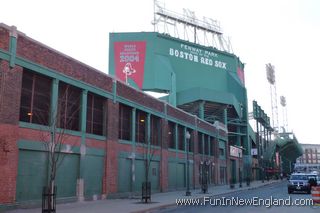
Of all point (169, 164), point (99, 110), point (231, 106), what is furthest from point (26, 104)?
point (231, 106)

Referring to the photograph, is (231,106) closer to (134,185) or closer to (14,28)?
(134,185)

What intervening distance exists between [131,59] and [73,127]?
144 ft

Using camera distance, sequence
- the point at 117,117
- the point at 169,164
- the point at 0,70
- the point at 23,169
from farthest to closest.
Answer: the point at 169,164 < the point at 117,117 < the point at 23,169 < the point at 0,70

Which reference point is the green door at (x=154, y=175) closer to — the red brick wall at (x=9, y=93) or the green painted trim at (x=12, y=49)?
the red brick wall at (x=9, y=93)

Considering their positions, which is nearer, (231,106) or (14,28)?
(14,28)

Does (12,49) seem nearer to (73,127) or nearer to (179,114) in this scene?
(73,127)

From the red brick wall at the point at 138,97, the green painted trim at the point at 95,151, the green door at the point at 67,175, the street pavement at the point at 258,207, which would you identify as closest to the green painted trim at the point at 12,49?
the green door at the point at 67,175

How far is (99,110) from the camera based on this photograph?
95.2ft

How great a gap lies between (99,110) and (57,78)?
5790mm

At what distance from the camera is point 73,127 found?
84.6 feet

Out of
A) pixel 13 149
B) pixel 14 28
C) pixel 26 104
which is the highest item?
pixel 14 28

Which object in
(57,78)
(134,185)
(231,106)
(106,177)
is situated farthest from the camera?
(231,106)

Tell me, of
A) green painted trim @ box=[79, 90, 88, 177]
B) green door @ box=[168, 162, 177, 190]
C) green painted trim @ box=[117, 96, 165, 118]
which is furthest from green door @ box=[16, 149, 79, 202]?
green door @ box=[168, 162, 177, 190]

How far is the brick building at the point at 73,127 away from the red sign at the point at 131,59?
28.1 metres
